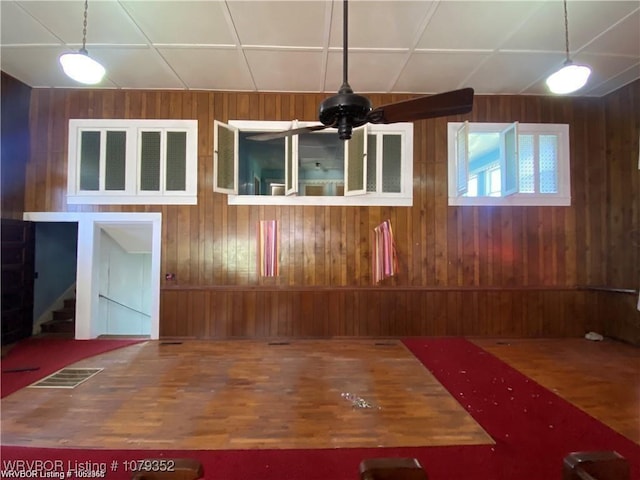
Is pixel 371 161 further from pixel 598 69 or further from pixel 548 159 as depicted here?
pixel 598 69

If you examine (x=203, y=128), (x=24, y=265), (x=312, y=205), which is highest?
(x=203, y=128)

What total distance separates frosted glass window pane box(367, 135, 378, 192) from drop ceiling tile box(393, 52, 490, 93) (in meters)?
0.80

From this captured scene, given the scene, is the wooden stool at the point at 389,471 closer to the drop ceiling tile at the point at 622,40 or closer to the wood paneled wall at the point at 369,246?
the wood paneled wall at the point at 369,246

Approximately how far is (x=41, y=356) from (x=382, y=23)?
5.40 metres

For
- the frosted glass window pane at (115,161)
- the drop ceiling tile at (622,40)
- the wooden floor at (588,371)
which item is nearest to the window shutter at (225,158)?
the frosted glass window pane at (115,161)

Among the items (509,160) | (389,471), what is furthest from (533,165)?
(389,471)

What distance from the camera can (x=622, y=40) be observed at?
3.35 metres

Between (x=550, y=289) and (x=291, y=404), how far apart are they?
419 centimetres

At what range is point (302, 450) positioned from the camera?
6.43 ft

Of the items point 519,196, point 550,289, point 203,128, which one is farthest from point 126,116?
point 550,289

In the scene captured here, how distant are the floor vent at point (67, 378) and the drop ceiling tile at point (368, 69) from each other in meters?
4.37

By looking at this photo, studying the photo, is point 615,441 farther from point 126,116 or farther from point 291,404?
point 126,116

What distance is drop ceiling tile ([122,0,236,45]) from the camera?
113 inches

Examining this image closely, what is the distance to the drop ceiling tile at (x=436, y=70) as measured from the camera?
3.66m
